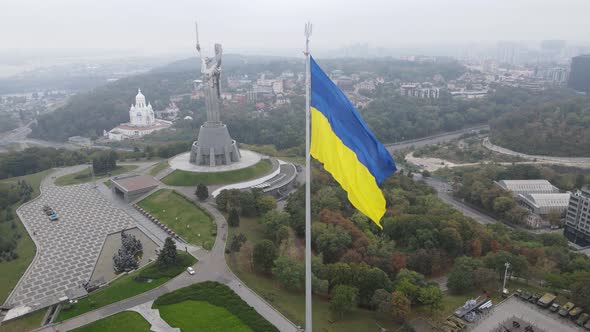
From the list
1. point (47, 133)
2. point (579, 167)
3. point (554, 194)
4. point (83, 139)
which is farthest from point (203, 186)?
point (47, 133)

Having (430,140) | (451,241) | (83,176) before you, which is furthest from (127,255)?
(430,140)

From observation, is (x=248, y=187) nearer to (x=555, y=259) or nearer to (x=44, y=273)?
(x=44, y=273)

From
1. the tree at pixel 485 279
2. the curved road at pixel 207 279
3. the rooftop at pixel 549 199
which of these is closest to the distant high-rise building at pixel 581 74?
the rooftop at pixel 549 199

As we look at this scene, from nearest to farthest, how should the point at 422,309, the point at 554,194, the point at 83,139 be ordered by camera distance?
the point at 422,309 → the point at 554,194 → the point at 83,139

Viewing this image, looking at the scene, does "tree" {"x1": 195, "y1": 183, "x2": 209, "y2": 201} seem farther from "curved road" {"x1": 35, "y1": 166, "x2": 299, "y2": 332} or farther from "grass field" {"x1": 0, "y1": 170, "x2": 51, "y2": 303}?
"grass field" {"x1": 0, "y1": 170, "x2": 51, "y2": 303}

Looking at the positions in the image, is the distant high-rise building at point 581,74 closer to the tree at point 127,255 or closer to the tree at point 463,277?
the tree at point 463,277
